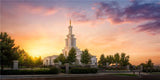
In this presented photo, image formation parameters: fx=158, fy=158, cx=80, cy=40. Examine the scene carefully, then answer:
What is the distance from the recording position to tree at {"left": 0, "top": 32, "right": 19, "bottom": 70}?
31731 mm

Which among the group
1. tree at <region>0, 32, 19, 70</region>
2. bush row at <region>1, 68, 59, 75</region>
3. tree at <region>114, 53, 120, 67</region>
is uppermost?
tree at <region>0, 32, 19, 70</region>

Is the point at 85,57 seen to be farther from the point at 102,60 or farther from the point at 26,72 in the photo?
the point at 26,72

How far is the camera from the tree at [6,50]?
104ft

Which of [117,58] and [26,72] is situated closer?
[26,72]

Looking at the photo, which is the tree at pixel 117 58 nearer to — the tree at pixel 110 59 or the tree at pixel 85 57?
the tree at pixel 110 59

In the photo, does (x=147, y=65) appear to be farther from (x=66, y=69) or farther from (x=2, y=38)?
(x=2, y=38)

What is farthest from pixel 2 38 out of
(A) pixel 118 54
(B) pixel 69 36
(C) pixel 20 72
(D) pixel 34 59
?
(B) pixel 69 36

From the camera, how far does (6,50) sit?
1275 inches

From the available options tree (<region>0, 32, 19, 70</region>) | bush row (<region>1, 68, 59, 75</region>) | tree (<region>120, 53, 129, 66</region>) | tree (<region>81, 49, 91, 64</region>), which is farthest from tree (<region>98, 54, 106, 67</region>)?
tree (<region>0, 32, 19, 70</region>)

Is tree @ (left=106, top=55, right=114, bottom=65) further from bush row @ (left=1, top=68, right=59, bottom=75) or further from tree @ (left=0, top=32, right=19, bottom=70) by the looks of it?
tree @ (left=0, top=32, right=19, bottom=70)

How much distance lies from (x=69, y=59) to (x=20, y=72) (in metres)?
31.8

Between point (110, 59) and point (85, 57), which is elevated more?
point (85, 57)

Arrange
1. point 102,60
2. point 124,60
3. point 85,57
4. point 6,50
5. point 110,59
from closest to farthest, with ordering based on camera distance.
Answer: point 6,50
point 85,57
point 124,60
point 110,59
point 102,60

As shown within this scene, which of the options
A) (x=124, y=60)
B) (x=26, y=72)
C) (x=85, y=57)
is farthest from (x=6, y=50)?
(x=124, y=60)
